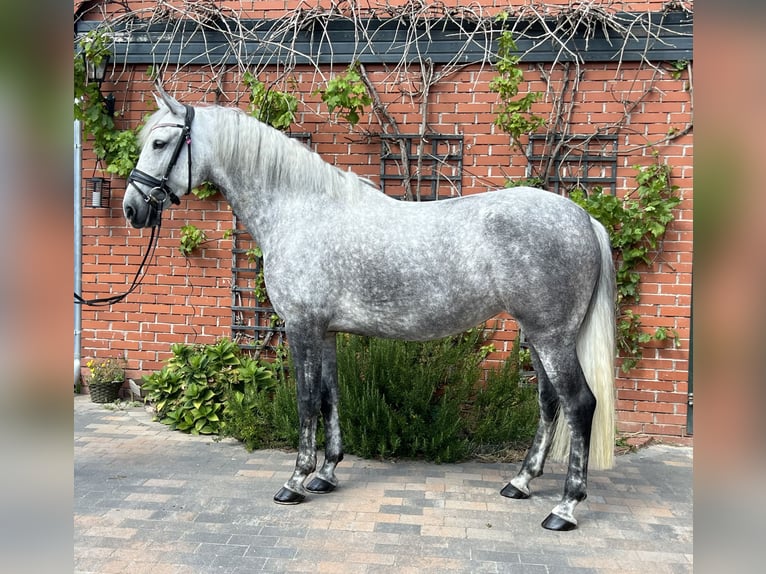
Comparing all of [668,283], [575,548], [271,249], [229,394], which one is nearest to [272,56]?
[271,249]

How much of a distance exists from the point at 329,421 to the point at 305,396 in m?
0.28

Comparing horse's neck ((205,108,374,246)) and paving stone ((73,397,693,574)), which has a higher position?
horse's neck ((205,108,374,246))

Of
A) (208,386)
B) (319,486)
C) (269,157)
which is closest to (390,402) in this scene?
(319,486)

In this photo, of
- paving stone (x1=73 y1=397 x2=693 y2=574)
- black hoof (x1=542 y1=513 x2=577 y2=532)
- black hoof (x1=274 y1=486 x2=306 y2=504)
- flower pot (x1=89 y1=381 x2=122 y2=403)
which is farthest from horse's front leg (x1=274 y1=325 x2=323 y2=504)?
flower pot (x1=89 y1=381 x2=122 y2=403)

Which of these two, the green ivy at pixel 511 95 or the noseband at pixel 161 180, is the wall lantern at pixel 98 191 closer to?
the noseband at pixel 161 180

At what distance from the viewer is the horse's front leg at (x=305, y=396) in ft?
10.1

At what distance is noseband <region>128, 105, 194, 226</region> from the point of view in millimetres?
2990

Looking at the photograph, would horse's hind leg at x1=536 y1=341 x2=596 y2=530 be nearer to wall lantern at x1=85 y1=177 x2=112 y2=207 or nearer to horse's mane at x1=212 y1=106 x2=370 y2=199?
horse's mane at x1=212 y1=106 x2=370 y2=199

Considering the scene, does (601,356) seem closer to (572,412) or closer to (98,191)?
(572,412)

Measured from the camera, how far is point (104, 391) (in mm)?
4863

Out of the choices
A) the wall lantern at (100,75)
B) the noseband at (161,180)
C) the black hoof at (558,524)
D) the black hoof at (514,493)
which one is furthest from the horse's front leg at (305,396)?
the wall lantern at (100,75)

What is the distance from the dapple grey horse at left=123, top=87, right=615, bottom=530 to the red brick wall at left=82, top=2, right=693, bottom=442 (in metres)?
1.42

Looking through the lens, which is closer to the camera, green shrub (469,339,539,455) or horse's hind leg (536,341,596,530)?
horse's hind leg (536,341,596,530)
